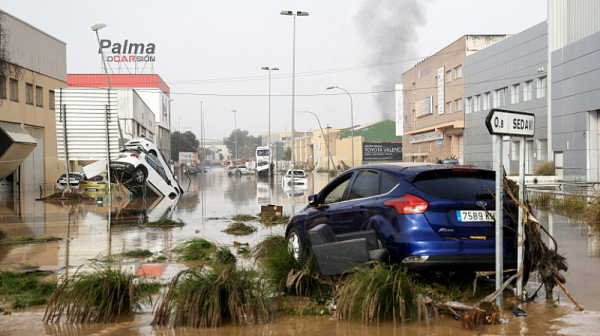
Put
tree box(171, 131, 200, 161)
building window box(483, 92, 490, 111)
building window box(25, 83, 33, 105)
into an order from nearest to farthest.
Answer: building window box(25, 83, 33, 105) → building window box(483, 92, 490, 111) → tree box(171, 131, 200, 161)

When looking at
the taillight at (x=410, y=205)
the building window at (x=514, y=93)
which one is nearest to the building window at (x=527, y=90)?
the building window at (x=514, y=93)

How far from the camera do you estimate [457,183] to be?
22.5 ft

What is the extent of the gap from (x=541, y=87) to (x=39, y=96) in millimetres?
33282

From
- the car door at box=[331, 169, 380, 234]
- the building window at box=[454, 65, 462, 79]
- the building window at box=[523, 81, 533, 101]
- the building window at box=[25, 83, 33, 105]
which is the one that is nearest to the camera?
the car door at box=[331, 169, 380, 234]

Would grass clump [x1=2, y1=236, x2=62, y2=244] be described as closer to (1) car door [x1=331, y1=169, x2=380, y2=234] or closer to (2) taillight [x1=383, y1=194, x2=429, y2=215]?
(1) car door [x1=331, y1=169, x2=380, y2=234]

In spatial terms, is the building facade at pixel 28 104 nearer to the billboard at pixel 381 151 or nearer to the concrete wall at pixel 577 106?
the concrete wall at pixel 577 106

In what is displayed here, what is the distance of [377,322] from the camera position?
5.96 meters

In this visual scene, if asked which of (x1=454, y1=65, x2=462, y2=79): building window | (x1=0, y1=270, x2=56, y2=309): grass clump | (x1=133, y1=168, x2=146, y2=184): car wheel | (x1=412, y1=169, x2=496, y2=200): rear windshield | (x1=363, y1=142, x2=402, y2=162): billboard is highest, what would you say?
(x1=454, y1=65, x2=462, y2=79): building window

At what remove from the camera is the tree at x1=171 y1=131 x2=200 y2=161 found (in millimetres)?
135500

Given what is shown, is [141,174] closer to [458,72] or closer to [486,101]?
[486,101]

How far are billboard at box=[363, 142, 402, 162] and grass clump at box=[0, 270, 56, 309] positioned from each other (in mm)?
80060

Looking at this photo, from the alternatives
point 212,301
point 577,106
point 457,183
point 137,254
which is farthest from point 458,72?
point 212,301

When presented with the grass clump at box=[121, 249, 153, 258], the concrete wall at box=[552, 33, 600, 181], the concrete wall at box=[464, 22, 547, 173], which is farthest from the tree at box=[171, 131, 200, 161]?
the grass clump at box=[121, 249, 153, 258]

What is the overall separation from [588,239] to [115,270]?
31.0 feet
